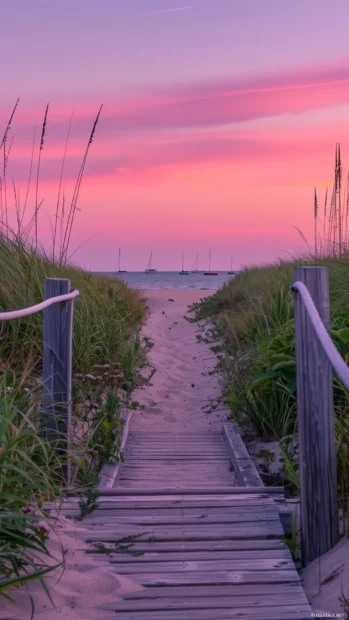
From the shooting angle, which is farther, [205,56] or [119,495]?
[205,56]

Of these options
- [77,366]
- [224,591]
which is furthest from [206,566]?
[77,366]

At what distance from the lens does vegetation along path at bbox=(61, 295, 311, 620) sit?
2.34 metres

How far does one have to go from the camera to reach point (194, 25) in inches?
382

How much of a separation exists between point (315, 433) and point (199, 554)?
734mm

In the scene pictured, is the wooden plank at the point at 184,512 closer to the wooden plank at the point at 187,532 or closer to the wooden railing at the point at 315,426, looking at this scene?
the wooden plank at the point at 187,532

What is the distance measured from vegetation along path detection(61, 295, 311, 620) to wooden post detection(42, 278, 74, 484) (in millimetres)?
543

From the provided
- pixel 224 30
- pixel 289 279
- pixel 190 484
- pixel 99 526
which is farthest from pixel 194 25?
pixel 99 526

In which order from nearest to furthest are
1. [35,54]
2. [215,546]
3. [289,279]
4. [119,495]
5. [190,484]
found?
[215,546]
[119,495]
[190,484]
[289,279]
[35,54]

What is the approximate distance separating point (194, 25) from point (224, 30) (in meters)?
0.47

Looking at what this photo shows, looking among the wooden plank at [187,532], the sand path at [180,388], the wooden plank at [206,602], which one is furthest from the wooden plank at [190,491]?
the sand path at [180,388]

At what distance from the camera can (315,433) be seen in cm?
284

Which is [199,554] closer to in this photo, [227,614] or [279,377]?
[227,614]

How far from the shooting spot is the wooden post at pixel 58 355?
12.6ft

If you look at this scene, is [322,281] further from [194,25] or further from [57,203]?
[194,25]
